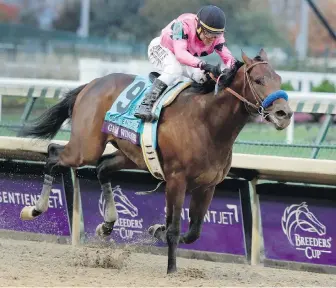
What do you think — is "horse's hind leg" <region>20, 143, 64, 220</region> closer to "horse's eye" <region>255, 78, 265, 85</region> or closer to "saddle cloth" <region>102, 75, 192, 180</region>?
"saddle cloth" <region>102, 75, 192, 180</region>

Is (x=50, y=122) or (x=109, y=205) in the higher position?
(x=50, y=122)

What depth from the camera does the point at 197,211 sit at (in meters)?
7.15

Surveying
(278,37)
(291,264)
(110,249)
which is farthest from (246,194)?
(278,37)

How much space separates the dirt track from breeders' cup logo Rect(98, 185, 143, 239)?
0.27m

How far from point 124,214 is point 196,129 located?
1812 millimetres

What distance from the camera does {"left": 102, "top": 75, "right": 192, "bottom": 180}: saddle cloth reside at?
7.05 metres

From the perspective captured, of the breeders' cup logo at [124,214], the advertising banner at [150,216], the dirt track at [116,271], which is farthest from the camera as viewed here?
the breeders' cup logo at [124,214]

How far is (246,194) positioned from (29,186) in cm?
214

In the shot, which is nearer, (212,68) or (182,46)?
(212,68)

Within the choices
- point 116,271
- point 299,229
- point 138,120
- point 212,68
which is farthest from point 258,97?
point 116,271

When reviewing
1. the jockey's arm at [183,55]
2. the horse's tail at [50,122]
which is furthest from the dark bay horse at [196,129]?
the horse's tail at [50,122]

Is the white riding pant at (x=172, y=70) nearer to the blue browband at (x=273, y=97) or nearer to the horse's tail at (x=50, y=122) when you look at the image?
the blue browband at (x=273, y=97)

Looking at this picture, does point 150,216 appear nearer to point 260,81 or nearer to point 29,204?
point 29,204

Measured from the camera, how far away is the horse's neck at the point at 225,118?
6.79 metres
